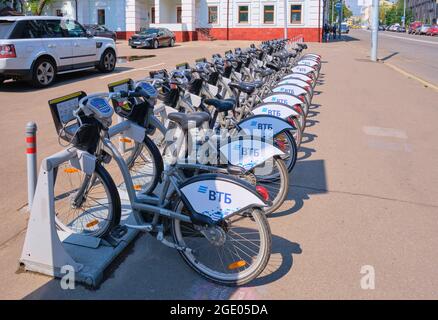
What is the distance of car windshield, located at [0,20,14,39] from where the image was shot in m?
10.9

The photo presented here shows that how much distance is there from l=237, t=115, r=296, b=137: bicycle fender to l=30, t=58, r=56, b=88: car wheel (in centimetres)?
814

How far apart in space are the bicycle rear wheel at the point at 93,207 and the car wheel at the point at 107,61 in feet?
35.7

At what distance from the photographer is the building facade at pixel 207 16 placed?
128 feet

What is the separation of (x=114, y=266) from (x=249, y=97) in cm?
377

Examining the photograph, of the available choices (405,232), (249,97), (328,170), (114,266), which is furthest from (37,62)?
(405,232)

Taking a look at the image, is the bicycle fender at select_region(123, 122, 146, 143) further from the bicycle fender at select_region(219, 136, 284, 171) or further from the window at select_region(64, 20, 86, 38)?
Result: the window at select_region(64, 20, 86, 38)

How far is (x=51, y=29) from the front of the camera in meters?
12.0

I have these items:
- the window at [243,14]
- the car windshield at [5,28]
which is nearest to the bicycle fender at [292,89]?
the car windshield at [5,28]

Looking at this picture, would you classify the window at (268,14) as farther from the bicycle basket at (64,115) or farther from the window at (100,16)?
the bicycle basket at (64,115)

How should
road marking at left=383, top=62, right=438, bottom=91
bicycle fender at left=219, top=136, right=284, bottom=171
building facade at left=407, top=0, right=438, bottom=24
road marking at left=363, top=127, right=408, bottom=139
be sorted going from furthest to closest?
1. building facade at left=407, top=0, right=438, bottom=24
2. road marking at left=383, top=62, right=438, bottom=91
3. road marking at left=363, top=127, right=408, bottom=139
4. bicycle fender at left=219, top=136, right=284, bottom=171

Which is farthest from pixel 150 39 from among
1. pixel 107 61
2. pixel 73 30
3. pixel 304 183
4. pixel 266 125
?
pixel 266 125

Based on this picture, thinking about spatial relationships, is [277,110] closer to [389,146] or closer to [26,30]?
[389,146]

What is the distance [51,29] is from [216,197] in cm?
1050

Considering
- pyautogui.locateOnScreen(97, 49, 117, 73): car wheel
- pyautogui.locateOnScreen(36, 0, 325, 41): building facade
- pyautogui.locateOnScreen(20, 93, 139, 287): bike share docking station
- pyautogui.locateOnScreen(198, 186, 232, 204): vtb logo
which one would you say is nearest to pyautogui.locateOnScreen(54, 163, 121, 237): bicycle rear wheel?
pyautogui.locateOnScreen(20, 93, 139, 287): bike share docking station
